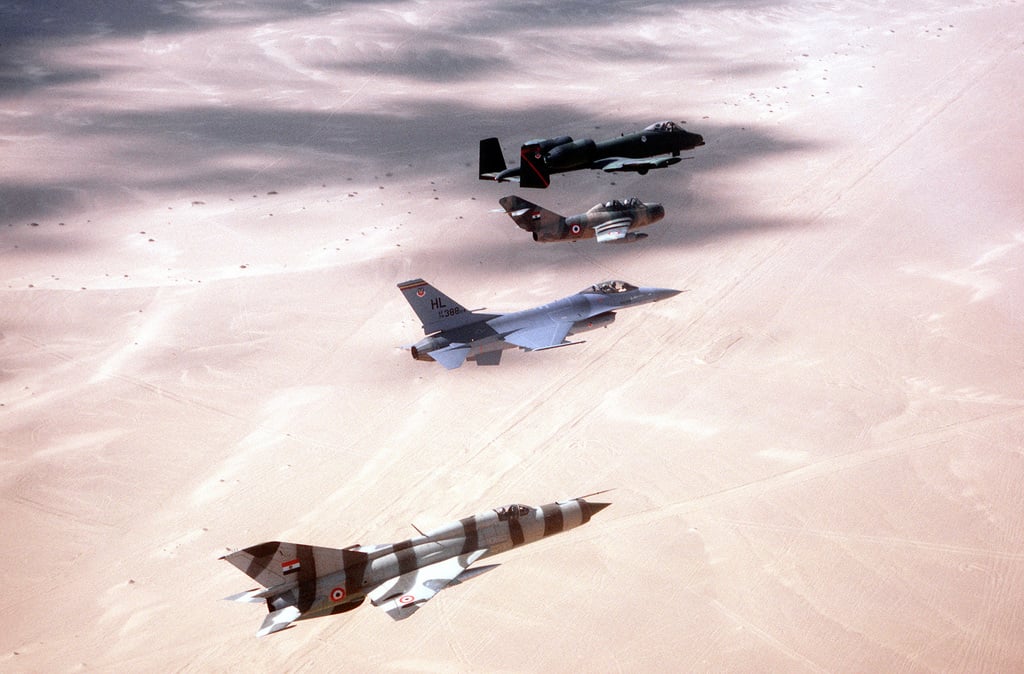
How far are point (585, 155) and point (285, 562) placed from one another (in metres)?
16.1

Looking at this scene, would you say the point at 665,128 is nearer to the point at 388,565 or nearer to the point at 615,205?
the point at 615,205

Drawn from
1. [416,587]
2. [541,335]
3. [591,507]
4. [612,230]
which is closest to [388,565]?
[416,587]

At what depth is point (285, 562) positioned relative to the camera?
22609mm

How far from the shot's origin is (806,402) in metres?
31.0

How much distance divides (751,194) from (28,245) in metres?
25.5

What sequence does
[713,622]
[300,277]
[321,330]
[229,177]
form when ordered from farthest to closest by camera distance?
[229,177], [300,277], [321,330], [713,622]

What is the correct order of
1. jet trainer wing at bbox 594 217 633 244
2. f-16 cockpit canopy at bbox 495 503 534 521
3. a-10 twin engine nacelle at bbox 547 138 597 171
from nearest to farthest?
f-16 cockpit canopy at bbox 495 503 534 521
jet trainer wing at bbox 594 217 633 244
a-10 twin engine nacelle at bbox 547 138 597 171

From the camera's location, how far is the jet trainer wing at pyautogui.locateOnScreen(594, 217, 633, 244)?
1288 inches

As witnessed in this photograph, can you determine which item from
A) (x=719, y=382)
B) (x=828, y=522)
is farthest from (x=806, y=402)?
(x=828, y=522)

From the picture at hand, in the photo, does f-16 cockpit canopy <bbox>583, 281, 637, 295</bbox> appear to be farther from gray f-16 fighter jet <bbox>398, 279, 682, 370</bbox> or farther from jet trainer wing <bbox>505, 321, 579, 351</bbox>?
jet trainer wing <bbox>505, 321, 579, 351</bbox>

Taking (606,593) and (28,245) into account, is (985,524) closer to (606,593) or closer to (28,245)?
(606,593)

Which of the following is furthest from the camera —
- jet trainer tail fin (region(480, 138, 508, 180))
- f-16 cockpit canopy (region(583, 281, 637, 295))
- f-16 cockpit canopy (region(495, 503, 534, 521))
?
jet trainer tail fin (region(480, 138, 508, 180))

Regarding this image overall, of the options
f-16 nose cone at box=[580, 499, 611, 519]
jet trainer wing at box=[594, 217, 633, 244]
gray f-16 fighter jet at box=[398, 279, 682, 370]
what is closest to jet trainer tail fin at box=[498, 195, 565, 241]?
jet trainer wing at box=[594, 217, 633, 244]

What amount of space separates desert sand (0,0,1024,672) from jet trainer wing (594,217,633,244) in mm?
2397
